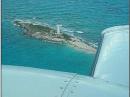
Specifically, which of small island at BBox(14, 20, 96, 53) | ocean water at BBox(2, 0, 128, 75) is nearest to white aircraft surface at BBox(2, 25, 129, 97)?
ocean water at BBox(2, 0, 128, 75)

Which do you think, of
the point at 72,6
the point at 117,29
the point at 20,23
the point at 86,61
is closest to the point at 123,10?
the point at 72,6

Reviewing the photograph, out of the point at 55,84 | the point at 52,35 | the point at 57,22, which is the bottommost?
the point at 52,35

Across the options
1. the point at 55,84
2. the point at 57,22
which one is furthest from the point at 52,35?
the point at 55,84

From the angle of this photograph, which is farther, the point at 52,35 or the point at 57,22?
the point at 57,22

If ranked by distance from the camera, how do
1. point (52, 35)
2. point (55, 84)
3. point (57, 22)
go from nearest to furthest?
point (55, 84) → point (52, 35) → point (57, 22)

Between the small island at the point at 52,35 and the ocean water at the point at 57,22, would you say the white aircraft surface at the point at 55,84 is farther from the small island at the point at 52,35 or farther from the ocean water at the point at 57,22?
the small island at the point at 52,35

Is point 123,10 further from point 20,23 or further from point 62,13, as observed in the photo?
point 20,23

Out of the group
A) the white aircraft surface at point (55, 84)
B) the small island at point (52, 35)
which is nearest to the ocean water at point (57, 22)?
the small island at point (52, 35)

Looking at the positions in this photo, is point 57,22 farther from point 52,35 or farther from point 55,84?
point 55,84
